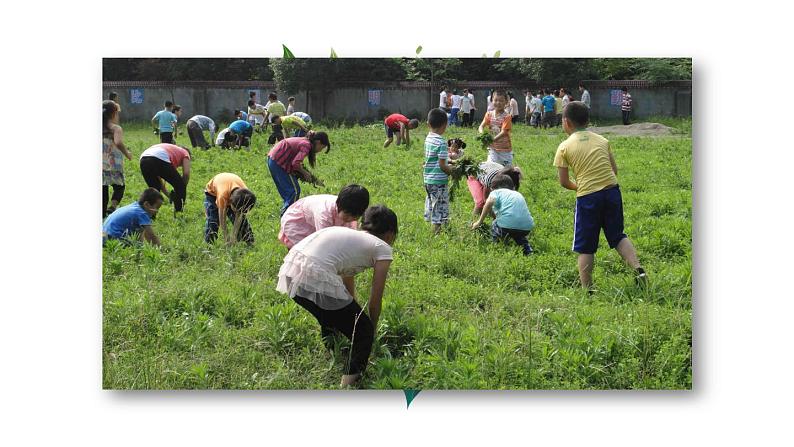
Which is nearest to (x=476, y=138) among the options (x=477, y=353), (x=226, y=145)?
(x=226, y=145)

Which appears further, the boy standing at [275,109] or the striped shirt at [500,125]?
the striped shirt at [500,125]

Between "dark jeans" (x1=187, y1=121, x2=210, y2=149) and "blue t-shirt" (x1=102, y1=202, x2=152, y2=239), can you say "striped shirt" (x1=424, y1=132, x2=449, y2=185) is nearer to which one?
"dark jeans" (x1=187, y1=121, x2=210, y2=149)

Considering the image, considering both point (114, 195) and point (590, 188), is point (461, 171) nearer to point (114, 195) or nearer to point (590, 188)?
point (590, 188)

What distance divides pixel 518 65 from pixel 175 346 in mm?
2681

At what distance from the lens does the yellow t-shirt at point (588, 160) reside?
5.53 m

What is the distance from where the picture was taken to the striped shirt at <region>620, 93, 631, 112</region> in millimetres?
5598

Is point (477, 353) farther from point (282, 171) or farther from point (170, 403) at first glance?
point (282, 171)

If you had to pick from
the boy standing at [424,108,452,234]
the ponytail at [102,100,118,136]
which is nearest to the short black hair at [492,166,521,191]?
the boy standing at [424,108,452,234]

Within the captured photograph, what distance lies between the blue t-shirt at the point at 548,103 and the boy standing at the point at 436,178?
812mm

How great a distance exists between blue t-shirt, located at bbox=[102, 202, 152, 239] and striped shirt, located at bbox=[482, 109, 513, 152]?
2591 millimetres

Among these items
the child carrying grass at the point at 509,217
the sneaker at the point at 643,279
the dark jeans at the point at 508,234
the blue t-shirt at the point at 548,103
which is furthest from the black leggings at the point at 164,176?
the sneaker at the point at 643,279

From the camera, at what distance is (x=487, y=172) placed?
23.2 ft

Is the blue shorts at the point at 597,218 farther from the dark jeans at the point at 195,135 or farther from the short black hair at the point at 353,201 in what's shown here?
the dark jeans at the point at 195,135

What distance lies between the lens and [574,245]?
18.6 feet
